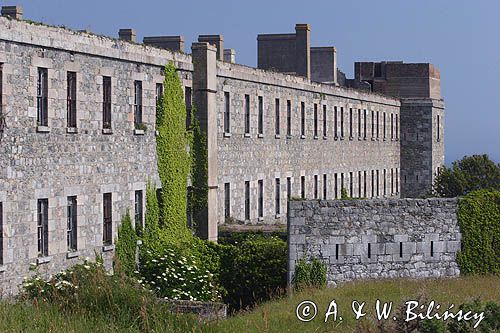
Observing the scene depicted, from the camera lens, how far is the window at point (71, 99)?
99.8 ft

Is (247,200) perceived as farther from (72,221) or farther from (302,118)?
(72,221)

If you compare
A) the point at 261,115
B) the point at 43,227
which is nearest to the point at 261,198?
the point at 261,115

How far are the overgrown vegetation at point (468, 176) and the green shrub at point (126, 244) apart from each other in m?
34.6

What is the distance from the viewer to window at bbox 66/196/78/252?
30594mm

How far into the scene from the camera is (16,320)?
16781 mm

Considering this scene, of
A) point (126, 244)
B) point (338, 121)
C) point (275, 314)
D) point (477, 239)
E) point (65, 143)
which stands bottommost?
point (275, 314)

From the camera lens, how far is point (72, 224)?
30.7m

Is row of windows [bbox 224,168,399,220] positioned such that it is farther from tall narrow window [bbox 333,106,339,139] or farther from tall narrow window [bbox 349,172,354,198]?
tall narrow window [bbox 333,106,339,139]

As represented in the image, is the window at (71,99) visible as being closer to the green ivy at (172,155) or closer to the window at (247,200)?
the green ivy at (172,155)

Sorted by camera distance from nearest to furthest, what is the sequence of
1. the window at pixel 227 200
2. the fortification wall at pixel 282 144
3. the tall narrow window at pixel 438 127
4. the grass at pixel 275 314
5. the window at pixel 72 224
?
the grass at pixel 275 314 < the window at pixel 72 224 < the window at pixel 227 200 < the fortification wall at pixel 282 144 < the tall narrow window at pixel 438 127

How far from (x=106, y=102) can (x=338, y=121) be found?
91.2 feet

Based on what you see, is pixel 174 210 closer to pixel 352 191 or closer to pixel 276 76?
pixel 276 76

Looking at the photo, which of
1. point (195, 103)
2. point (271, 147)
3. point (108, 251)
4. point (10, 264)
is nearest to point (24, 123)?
point (10, 264)

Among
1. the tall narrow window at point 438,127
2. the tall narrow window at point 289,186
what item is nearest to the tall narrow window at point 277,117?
the tall narrow window at point 289,186
